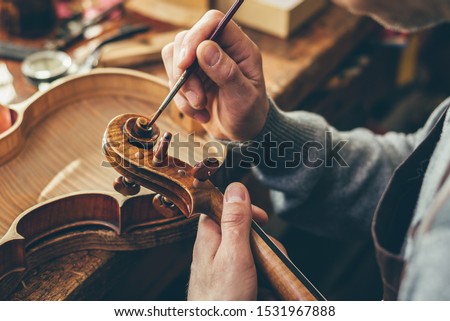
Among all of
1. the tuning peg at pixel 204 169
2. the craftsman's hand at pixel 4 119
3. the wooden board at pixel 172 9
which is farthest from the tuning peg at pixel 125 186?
the wooden board at pixel 172 9

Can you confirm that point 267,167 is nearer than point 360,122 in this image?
Yes

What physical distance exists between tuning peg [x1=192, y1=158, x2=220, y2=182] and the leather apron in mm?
340

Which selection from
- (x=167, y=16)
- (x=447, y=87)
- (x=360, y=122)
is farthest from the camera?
(x=447, y=87)

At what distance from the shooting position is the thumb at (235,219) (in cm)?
95

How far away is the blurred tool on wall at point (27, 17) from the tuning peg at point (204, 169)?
3.49ft

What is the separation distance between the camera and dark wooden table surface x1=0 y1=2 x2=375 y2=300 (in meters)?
1.04

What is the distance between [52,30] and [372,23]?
116 centimetres

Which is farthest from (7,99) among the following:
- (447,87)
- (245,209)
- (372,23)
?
(447,87)

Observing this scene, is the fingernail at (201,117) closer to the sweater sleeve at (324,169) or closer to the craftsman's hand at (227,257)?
the sweater sleeve at (324,169)

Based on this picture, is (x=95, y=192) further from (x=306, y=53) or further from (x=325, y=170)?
(x=306, y=53)

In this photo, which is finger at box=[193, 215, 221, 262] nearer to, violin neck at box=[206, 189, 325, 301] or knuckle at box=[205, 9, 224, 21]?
violin neck at box=[206, 189, 325, 301]
